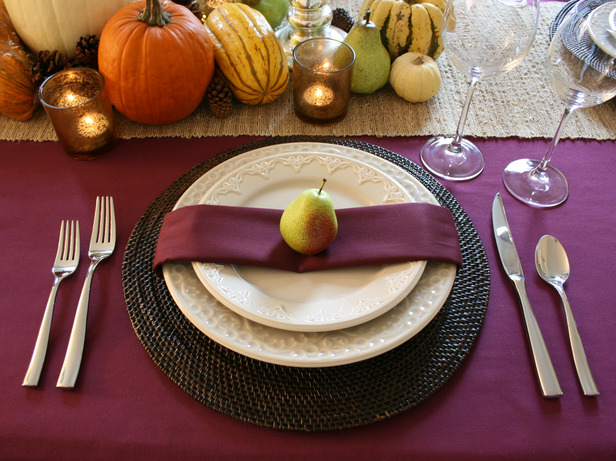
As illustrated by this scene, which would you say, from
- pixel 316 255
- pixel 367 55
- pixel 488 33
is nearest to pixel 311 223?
pixel 316 255

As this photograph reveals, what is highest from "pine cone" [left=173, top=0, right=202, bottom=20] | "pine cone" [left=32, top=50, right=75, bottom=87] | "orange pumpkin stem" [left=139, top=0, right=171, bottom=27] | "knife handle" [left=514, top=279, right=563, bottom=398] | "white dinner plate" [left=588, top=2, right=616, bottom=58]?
"white dinner plate" [left=588, top=2, right=616, bottom=58]

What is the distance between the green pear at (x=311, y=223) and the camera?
659mm

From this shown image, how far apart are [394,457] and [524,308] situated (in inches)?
11.4

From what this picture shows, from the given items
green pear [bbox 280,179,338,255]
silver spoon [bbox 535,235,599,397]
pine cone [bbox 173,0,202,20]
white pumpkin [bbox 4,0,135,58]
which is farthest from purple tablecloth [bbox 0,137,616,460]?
pine cone [bbox 173,0,202,20]

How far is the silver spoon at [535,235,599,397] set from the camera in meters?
0.64

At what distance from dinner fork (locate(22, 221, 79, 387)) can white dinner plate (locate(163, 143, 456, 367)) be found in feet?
0.59

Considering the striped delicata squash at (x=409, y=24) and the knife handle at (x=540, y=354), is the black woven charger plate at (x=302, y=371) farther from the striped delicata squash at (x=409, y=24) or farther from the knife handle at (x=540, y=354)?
the striped delicata squash at (x=409, y=24)

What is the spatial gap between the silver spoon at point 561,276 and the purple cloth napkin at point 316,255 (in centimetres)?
17

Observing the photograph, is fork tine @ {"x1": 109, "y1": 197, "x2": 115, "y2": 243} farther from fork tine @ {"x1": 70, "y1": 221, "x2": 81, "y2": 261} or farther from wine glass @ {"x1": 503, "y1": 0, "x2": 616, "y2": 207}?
wine glass @ {"x1": 503, "y1": 0, "x2": 616, "y2": 207}

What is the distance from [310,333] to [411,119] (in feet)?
2.07

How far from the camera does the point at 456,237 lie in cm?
70

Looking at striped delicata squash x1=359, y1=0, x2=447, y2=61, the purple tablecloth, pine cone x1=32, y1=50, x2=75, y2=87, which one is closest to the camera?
the purple tablecloth

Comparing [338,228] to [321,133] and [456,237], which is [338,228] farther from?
[321,133]

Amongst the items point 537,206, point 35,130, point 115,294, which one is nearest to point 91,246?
point 115,294
